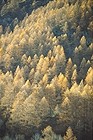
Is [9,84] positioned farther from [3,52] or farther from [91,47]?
[91,47]

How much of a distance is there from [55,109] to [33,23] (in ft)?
320

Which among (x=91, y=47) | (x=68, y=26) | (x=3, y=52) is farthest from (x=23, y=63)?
(x=68, y=26)

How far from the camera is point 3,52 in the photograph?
152m

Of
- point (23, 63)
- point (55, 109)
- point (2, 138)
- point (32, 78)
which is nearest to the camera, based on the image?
point (2, 138)

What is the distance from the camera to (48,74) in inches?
5162

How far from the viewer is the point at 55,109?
3652 inches

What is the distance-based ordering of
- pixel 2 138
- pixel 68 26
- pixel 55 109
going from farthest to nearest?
pixel 68 26 < pixel 55 109 < pixel 2 138

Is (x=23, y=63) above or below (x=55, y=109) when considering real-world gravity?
above

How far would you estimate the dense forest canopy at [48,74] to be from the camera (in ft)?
298

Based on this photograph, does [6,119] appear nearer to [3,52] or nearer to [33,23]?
[3,52]

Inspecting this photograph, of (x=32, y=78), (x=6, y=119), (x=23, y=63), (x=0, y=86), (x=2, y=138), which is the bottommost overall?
(x=2, y=138)

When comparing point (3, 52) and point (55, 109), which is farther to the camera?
point (3, 52)

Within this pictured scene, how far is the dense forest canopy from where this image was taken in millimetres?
90938

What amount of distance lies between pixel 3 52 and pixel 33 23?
37922 millimetres
